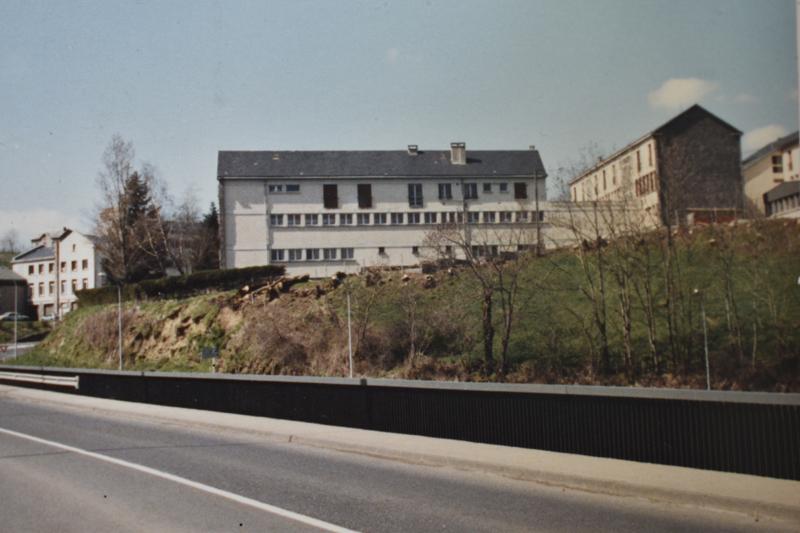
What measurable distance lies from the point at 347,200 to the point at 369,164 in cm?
426

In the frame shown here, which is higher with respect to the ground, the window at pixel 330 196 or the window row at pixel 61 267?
the window at pixel 330 196

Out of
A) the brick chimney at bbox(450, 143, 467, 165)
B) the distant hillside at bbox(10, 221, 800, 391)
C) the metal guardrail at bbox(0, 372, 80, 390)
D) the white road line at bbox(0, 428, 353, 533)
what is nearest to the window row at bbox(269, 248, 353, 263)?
the brick chimney at bbox(450, 143, 467, 165)

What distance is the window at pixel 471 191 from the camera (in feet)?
196

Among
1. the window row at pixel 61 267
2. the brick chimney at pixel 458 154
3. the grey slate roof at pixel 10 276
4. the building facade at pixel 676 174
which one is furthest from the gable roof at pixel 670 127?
the grey slate roof at pixel 10 276

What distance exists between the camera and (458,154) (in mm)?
63000

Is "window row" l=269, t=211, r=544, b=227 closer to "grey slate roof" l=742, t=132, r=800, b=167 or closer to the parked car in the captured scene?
the parked car

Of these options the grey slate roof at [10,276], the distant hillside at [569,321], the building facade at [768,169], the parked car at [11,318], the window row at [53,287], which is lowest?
the distant hillside at [569,321]

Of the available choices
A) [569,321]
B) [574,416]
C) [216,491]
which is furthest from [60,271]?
[574,416]

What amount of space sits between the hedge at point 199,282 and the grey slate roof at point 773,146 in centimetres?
3417

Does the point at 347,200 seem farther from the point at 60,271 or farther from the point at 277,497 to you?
the point at 277,497

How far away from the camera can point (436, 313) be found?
1160 inches

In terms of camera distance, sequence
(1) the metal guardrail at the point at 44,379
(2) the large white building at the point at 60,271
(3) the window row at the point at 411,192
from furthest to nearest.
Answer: (2) the large white building at the point at 60,271, (3) the window row at the point at 411,192, (1) the metal guardrail at the point at 44,379

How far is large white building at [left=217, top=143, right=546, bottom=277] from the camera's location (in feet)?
189

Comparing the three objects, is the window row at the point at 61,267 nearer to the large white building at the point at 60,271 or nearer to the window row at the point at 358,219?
the large white building at the point at 60,271
